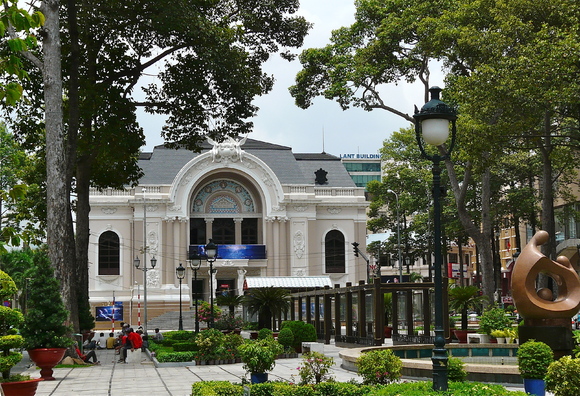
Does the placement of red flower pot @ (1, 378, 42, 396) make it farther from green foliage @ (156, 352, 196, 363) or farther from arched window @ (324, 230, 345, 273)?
arched window @ (324, 230, 345, 273)

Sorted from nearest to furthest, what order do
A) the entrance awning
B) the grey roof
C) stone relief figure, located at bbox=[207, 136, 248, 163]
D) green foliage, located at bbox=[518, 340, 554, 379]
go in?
green foliage, located at bbox=[518, 340, 554, 379] < the entrance awning < stone relief figure, located at bbox=[207, 136, 248, 163] < the grey roof

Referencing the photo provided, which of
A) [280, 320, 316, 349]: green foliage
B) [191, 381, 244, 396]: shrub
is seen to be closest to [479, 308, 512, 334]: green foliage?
[280, 320, 316, 349]: green foliage

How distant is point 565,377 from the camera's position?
1011 centimetres

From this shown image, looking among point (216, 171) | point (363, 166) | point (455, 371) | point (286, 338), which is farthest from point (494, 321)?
point (363, 166)

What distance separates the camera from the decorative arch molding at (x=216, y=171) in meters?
58.1

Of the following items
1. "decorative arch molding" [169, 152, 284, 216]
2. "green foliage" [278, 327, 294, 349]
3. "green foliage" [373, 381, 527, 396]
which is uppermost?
"decorative arch molding" [169, 152, 284, 216]

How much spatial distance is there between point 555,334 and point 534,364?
10.9 feet

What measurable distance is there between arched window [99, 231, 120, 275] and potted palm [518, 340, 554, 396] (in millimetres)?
48469

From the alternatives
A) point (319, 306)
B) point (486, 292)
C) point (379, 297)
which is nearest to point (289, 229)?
point (319, 306)

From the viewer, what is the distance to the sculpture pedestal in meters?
15.9

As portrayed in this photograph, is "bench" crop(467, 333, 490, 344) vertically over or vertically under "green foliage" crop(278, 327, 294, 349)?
under

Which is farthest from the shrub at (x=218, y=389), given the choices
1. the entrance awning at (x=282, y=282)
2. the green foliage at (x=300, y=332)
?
the entrance awning at (x=282, y=282)

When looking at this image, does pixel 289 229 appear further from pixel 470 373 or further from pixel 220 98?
pixel 470 373

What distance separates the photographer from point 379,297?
25.7 meters
